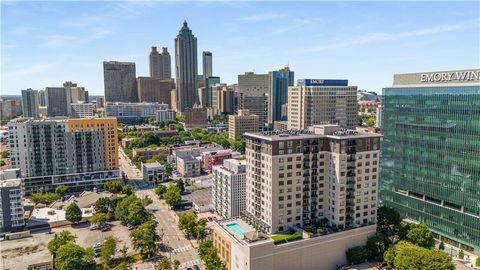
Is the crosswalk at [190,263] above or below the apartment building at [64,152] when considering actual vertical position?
below

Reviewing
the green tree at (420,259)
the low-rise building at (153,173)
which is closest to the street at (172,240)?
the low-rise building at (153,173)

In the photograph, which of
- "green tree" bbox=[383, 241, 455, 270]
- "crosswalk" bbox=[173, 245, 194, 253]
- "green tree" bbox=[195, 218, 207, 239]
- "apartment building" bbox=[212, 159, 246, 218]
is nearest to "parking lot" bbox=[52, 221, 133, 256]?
"crosswalk" bbox=[173, 245, 194, 253]

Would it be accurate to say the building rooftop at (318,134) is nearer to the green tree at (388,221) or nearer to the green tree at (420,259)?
the green tree at (388,221)

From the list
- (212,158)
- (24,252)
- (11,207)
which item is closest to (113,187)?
(11,207)

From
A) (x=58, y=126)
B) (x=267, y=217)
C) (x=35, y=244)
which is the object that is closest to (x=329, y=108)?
(x=267, y=217)

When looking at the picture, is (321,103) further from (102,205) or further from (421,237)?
(102,205)

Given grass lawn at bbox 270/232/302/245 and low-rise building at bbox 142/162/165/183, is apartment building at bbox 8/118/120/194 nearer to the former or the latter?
low-rise building at bbox 142/162/165/183
